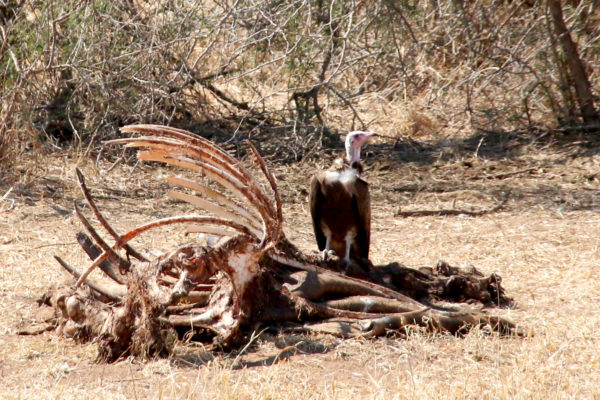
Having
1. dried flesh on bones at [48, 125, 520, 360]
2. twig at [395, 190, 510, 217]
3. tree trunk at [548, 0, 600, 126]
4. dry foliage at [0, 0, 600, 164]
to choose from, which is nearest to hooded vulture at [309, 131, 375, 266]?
dried flesh on bones at [48, 125, 520, 360]

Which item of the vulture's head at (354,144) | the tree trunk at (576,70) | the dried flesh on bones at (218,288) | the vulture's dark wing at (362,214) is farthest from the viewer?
the tree trunk at (576,70)

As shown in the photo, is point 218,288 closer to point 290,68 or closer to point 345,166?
point 345,166

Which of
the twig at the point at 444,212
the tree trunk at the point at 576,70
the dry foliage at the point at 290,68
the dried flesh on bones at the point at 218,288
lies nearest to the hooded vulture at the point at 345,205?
the dried flesh on bones at the point at 218,288

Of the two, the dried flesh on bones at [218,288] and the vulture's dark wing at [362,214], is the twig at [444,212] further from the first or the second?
the dried flesh on bones at [218,288]

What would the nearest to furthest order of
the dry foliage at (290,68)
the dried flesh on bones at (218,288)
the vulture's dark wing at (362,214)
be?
the dried flesh on bones at (218,288)
the vulture's dark wing at (362,214)
the dry foliage at (290,68)

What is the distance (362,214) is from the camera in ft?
17.5

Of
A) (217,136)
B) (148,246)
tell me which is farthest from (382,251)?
(217,136)

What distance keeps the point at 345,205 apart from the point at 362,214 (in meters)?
0.13

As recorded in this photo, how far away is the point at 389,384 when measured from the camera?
11.3 ft

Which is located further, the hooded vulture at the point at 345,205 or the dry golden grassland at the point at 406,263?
the hooded vulture at the point at 345,205

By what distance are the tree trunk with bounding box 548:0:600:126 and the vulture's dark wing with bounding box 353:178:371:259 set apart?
3.94 metres

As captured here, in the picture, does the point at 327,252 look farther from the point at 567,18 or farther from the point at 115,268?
the point at 567,18

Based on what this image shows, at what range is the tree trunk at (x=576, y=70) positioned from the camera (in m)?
8.26

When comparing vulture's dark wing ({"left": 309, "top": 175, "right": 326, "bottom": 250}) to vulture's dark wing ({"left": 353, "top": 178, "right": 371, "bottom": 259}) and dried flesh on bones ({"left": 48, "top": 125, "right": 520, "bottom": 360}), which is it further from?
dried flesh on bones ({"left": 48, "top": 125, "right": 520, "bottom": 360})
